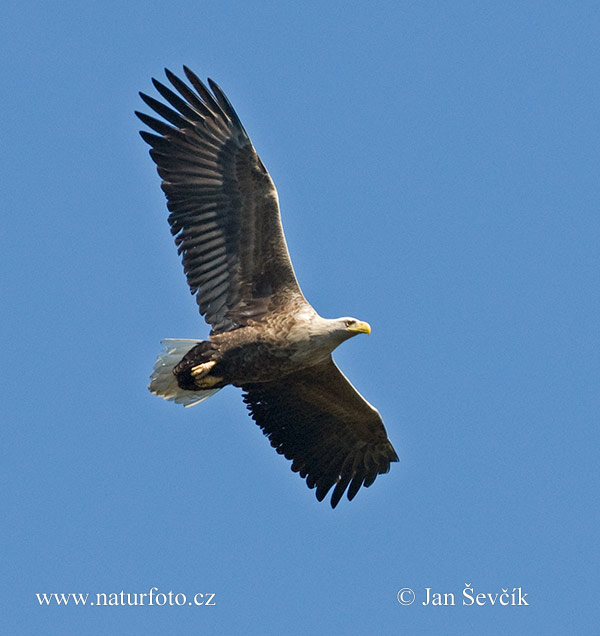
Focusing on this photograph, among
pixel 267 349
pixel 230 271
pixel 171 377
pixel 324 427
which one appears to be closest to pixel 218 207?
pixel 230 271

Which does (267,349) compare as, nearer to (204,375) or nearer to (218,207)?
(204,375)

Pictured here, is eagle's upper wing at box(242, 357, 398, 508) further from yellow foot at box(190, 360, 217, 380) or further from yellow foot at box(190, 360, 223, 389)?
yellow foot at box(190, 360, 217, 380)

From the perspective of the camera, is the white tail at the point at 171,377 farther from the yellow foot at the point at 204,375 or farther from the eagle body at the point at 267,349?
the yellow foot at the point at 204,375

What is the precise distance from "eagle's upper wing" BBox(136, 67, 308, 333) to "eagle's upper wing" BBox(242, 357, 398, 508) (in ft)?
3.44

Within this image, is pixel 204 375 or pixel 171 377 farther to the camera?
pixel 171 377

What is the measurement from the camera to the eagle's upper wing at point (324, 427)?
52.0 ft

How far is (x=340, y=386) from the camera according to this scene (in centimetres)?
1579

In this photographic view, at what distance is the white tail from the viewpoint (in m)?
15.3

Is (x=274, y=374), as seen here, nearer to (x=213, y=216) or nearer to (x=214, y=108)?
(x=213, y=216)

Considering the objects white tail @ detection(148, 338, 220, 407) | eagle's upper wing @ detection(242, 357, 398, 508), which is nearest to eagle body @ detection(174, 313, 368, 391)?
white tail @ detection(148, 338, 220, 407)

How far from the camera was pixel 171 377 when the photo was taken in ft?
50.7

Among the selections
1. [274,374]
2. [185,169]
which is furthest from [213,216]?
[274,374]

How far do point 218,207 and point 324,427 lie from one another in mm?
2609

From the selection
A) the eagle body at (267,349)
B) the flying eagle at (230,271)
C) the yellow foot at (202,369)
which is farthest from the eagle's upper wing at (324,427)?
the yellow foot at (202,369)
